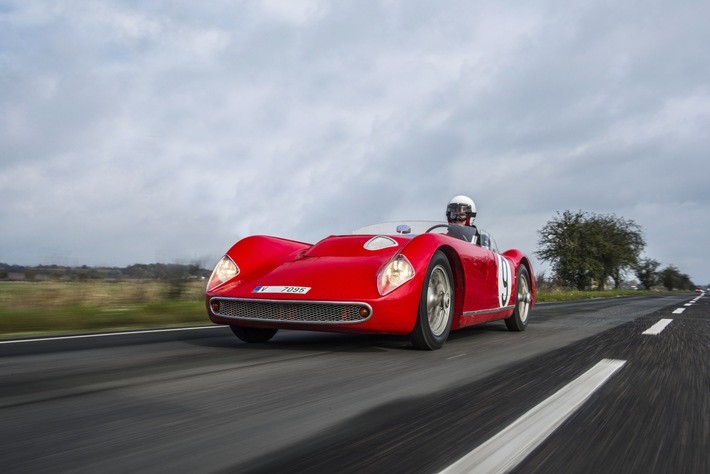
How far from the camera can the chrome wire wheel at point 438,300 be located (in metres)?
4.80

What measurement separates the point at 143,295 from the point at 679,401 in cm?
950

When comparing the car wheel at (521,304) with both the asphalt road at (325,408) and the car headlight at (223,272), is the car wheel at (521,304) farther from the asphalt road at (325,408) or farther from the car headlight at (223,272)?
the car headlight at (223,272)

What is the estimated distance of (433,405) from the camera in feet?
8.87

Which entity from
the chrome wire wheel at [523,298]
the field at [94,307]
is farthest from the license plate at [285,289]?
the chrome wire wheel at [523,298]

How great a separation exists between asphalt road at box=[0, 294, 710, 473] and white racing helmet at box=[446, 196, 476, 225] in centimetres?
279

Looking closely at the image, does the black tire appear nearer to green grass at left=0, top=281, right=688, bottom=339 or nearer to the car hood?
the car hood

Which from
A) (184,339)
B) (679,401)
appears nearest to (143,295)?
(184,339)

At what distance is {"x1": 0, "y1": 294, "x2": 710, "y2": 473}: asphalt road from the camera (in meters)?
1.86

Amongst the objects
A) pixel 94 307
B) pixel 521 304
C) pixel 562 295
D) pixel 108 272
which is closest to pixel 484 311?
pixel 521 304

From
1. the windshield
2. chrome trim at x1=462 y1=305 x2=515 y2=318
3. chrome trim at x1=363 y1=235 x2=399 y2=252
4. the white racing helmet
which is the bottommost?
chrome trim at x1=462 y1=305 x2=515 y2=318

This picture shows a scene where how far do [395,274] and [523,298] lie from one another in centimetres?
354

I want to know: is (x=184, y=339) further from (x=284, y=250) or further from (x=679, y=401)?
(x=679, y=401)

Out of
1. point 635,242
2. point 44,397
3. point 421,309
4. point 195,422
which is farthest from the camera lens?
point 635,242

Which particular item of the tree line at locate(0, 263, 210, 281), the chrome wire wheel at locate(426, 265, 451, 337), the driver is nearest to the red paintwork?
the chrome wire wheel at locate(426, 265, 451, 337)
